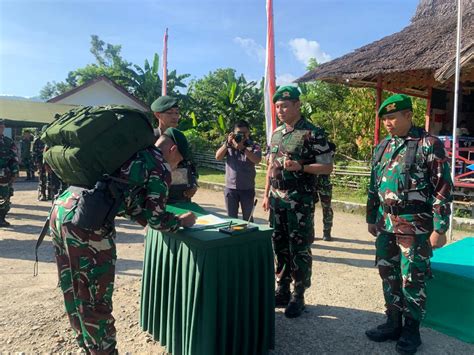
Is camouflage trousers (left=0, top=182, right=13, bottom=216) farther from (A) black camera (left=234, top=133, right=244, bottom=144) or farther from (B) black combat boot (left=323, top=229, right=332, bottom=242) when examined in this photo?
(B) black combat boot (left=323, top=229, right=332, bottom=242)

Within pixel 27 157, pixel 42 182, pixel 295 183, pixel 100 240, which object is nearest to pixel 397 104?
pixel 295 183

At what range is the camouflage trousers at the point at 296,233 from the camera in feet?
10.4

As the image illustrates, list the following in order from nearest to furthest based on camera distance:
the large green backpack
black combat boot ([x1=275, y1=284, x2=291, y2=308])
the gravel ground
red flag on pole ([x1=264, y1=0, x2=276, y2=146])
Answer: the large green backpack < the gravel ground < black combat boot ([x1=275, y1=284, x2=291, y2=308]) < red flag on pole ([x1=264, y1=0, x2=276, y2=146])

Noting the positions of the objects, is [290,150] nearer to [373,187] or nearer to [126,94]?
[373,187]

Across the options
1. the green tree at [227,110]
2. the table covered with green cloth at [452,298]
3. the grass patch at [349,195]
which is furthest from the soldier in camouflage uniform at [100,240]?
the green tree at [227,110]

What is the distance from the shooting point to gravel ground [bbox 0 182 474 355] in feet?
9.40

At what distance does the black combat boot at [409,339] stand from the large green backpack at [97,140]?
2243 millimetres

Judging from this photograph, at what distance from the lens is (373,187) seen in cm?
291

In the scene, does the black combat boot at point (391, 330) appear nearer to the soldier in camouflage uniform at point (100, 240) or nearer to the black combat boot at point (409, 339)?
the black combat boot at point (409, 339)

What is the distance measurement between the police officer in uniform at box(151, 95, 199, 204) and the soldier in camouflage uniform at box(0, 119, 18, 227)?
4.72 m

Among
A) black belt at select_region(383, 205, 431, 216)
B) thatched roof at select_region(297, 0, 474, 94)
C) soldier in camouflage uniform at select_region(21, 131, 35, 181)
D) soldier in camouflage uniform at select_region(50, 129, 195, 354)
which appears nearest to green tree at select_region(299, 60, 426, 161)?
thatched roof at select_region(297, 0, 474, 94)

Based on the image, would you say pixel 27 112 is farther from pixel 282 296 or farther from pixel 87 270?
pixel 87 270

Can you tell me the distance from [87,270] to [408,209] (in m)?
2.09

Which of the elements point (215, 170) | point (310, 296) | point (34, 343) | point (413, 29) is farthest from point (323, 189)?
point (215, 170)
